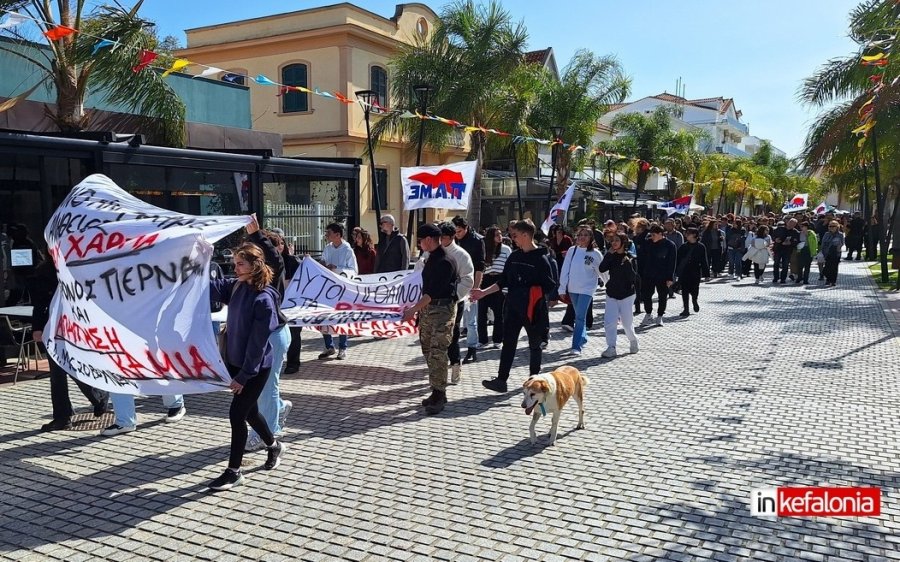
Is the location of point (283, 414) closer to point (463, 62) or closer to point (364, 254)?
point (364, 254)

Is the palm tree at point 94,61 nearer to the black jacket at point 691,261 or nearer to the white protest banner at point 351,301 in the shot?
the white protest banner at point 351,301

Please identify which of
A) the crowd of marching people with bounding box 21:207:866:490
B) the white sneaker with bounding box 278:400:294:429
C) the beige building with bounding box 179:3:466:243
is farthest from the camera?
the beige building with bounding box 179:3:466:243

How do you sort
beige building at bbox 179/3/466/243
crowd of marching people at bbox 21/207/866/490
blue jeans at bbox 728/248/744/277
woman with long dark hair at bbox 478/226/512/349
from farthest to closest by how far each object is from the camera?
beige building at bbox 179/3/466/243 → blue jeans at bbox 728/248/744/277 → woman with long dark hair at bbox 478/226/512/349 → crowd of marching people at bbox 21/207/866/490

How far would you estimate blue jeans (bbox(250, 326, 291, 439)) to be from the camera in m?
5.66

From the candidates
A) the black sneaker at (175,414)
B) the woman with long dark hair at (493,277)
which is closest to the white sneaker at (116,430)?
the black sneaker at (175,414)

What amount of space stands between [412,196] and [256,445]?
22.4 feet

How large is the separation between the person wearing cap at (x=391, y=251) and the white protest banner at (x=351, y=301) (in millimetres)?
1455

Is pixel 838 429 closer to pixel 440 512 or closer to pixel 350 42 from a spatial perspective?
pixel 440 512

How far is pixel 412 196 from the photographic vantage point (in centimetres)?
1210

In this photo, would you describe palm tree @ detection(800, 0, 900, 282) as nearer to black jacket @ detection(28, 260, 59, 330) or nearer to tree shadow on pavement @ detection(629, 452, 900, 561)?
tree shadow on pavement @ detection(629, 452, 900, 561)

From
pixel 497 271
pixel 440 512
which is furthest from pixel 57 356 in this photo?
pixel 497 271

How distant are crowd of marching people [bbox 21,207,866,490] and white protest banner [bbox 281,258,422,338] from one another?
282mm

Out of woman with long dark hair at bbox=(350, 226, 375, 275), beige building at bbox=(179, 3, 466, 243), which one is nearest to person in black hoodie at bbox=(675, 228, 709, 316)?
woman with long dark hair at bbox=(350, 226, 375, 275)

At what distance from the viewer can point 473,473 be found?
5340mm
